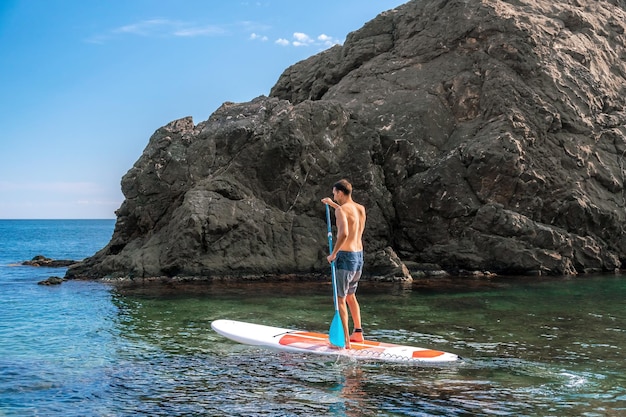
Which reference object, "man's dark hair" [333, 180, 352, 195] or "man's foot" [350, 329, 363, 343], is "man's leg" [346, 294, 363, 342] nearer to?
"man's foot" [350, 329, 363, 343]

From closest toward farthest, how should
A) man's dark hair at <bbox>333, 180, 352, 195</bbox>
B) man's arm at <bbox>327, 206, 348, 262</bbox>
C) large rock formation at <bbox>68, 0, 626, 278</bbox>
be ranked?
man's arm at <bbox>327, 206, 348, 262</bbox> < man's dark hair at <bbox>333, 180, 352, 195</bbox> < large rock formation at <bbox>68, 0, 626, 278</bbox>

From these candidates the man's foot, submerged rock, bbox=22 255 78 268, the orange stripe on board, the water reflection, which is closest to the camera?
the water reflection

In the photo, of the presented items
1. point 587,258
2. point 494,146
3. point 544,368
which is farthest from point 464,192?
point 544,368

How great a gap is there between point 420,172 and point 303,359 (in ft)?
59.2

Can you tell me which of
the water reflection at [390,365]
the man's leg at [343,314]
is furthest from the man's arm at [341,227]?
the water reflection at [390,365]

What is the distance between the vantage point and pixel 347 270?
10.7 metres

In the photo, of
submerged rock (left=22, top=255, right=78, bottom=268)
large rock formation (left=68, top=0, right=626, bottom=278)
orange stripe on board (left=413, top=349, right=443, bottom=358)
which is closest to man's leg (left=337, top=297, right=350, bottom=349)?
orange stripe on board (left=413, top=349, right=443, bottom=358)

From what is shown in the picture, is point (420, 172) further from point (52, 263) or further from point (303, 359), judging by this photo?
point (52, 263)

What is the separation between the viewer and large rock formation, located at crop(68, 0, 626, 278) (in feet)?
80.9

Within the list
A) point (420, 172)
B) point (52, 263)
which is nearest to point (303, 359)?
point (420, 172)

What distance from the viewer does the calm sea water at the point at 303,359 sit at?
7840 millimetres

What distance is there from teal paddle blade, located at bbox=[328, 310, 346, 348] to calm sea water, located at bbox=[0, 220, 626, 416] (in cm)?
55

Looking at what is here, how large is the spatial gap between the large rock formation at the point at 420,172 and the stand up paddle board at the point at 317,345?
11.3 metres

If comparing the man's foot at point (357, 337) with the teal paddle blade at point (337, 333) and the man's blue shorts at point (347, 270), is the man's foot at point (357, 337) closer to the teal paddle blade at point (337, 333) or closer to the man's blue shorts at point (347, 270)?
the teal paddle blade at point (337, 333)
